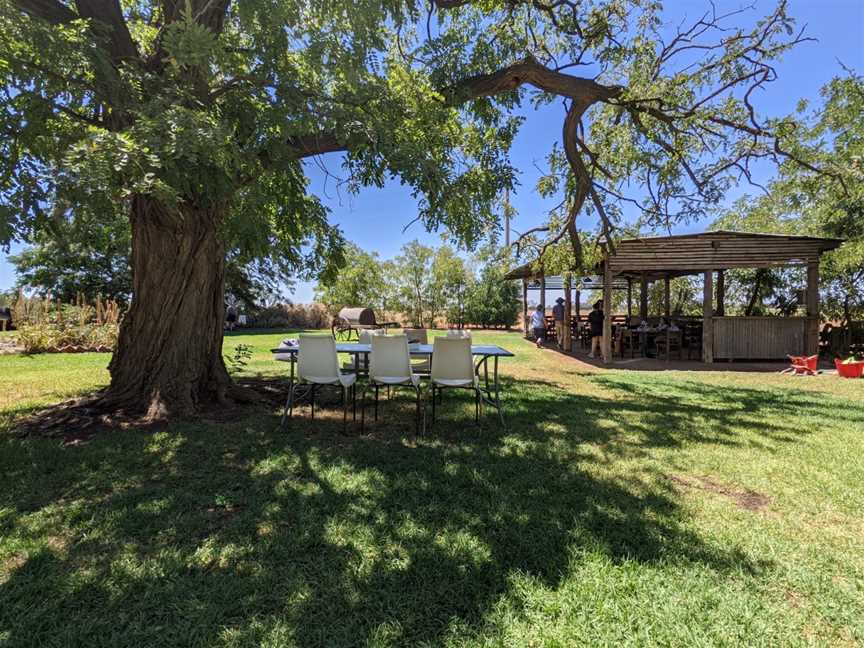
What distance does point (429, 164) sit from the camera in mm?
3791

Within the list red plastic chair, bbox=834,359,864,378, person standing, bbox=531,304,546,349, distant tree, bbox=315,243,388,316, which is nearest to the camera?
red plastic chair, bbox=834,359,864,378

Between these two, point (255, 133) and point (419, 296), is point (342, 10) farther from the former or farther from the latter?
point (419, 296)

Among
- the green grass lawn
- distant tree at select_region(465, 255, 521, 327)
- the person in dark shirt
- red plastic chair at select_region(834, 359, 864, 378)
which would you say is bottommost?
the green grass lawn

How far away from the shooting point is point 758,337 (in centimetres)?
1138

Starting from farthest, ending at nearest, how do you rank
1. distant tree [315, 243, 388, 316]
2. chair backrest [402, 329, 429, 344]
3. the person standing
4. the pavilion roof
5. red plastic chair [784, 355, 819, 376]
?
distant tree [315, 243, 388, 316] → the person standing → the pavilion roof → red plastic chair [784, 355, 819, 376] → chair backrest [402, 329, 429, 344]

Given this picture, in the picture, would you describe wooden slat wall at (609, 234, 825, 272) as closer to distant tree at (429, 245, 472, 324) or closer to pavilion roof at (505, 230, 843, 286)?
pavilion roof at (505, 230, 843, 286)

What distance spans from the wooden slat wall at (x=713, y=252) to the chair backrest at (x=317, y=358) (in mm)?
8924

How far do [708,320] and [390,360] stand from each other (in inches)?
409

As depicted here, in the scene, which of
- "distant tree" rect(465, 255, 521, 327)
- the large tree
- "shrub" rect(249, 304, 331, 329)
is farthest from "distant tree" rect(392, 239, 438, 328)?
the large tree

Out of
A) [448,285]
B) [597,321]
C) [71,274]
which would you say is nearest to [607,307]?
[597,321]

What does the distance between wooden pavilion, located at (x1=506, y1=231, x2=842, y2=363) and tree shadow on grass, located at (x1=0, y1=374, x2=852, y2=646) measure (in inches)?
311

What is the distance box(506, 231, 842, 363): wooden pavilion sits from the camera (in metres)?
10.8

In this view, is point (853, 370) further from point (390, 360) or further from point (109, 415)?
point (109, 415)

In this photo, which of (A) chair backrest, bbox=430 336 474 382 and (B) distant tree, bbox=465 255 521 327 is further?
(B) distant tree, bbox=465 255 521 327
